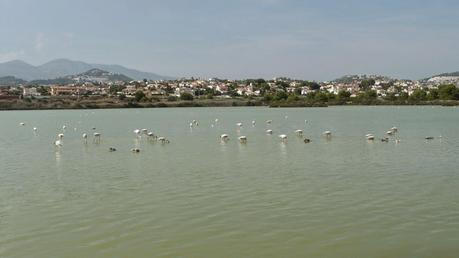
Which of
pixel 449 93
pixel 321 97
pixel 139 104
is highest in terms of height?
pixel 449 93

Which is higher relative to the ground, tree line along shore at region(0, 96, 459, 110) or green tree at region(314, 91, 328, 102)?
green tree at region(314, 91, 328, 102)

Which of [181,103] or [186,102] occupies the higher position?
[186,102]

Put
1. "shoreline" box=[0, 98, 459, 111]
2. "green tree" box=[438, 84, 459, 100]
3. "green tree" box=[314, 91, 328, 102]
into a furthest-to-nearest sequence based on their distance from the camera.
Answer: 1. "green tree" box=[314, 91, 328, 102]
2. "green tree" box=[438, 84, 459, 100]
3. "shoreline" box=[0, 98, 459, 111]

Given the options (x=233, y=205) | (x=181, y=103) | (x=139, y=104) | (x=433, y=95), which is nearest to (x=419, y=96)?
(x=433, y=95)

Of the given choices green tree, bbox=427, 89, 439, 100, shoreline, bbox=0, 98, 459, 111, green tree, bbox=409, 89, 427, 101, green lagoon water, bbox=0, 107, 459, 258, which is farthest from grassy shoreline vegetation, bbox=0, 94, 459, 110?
green lagoon water, bbox=0, 107, 459, 258

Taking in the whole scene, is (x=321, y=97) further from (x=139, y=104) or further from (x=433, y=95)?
(x=139, y=104)

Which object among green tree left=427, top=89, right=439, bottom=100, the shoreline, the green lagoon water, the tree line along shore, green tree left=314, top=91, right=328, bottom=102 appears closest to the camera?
the green lagoon water

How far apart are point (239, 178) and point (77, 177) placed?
5.79 metres

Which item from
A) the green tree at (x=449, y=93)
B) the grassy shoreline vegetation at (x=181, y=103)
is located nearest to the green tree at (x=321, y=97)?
the grassy shoreline vegetation at (x=181, y=103)

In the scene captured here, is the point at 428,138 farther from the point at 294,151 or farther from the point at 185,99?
the point at 185,99

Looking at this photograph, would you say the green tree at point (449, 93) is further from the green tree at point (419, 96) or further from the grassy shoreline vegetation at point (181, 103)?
the green tree at point (419, 96)

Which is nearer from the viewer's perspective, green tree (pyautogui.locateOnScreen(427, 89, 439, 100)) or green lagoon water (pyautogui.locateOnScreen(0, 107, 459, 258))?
green lagoon water (pyautogui.locateOnScreen(0, 107, 459, 258))

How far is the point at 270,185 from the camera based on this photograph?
1775 cm

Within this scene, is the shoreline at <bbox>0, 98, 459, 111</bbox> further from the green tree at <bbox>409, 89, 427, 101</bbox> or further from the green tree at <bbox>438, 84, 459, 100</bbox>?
the green tree at <bbox>409, 89, 427, 101</bbox>
